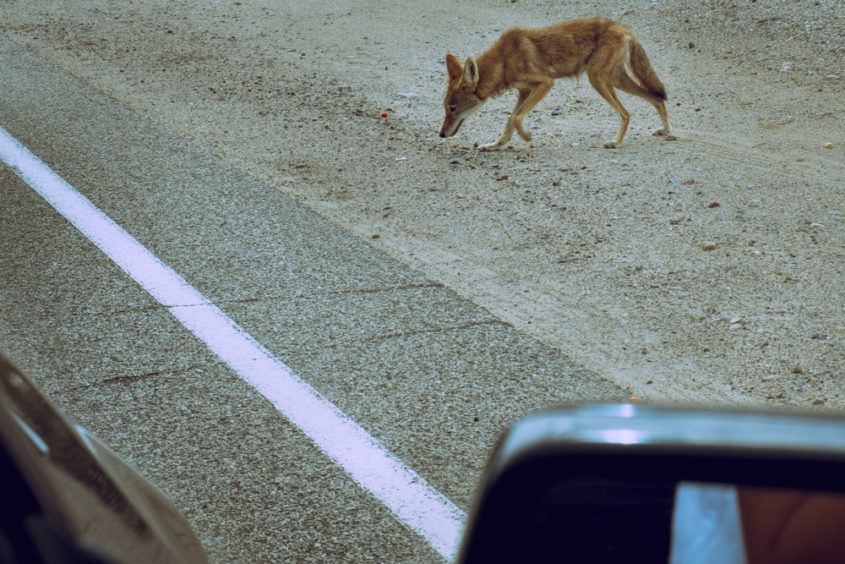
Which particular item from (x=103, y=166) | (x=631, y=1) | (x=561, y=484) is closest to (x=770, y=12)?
(x=631, y=1)

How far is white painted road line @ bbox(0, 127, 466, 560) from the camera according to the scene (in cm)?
330

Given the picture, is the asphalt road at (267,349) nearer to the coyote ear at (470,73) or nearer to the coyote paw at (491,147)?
the coyote paw at (491,147)

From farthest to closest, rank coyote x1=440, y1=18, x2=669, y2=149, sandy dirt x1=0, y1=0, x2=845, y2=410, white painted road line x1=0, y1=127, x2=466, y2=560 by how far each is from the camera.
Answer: coyote x1=440, y1=18, x2=669, y2=149, sandy dirt x1=0, y1=0, x2=845, y2=410, white painted road line x1=0, y1=127, x2=466, y2=560

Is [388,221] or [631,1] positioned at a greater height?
[631,1]

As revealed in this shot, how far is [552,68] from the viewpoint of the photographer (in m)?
8.93

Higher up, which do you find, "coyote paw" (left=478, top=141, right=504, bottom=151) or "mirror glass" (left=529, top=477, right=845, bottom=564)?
"mirror glass" (left=529, top=477, right=845, bottom=564)

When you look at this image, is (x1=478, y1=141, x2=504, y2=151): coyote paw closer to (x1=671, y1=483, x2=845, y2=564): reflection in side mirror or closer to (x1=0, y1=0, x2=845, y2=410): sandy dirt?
(x1=0, y1=0, x2=845, y2=410): sandy dirt

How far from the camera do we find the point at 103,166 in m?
7.20

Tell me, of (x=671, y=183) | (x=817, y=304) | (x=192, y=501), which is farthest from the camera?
(x=671, y=183)

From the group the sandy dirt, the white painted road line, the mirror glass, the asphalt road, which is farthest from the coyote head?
the mirror glass

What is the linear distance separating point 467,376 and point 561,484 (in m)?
3.24

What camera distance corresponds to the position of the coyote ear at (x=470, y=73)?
28.4ft

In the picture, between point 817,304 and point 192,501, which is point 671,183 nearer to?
point 817,304

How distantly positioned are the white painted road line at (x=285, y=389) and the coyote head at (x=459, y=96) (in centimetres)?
359
